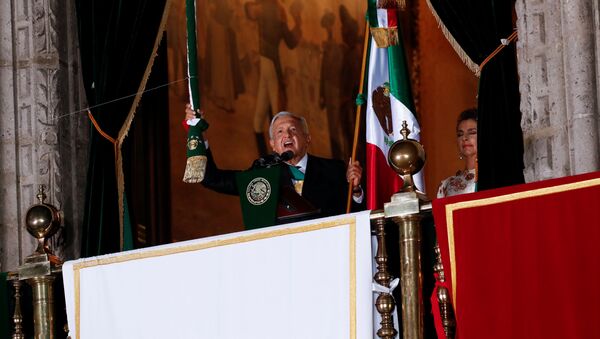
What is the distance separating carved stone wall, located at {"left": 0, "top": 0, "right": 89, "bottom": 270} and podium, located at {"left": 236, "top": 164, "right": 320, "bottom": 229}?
1049 mm

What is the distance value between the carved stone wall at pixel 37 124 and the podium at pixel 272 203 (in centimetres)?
105

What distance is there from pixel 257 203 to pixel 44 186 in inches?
47.3

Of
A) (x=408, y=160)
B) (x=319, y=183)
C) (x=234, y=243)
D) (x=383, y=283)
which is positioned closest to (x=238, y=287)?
(x=234, y=243)

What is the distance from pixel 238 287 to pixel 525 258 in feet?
4.54

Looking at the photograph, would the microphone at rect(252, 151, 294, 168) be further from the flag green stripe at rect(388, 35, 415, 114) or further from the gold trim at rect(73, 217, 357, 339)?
the gold trim at rect(73, 217, 357, 339)

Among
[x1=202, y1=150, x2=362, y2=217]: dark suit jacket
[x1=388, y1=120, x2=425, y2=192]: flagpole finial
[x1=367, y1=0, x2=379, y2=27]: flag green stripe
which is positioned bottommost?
[x1=388, y1=120, x2=425, y2=192]: flagpole finial

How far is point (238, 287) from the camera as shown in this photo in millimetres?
6840

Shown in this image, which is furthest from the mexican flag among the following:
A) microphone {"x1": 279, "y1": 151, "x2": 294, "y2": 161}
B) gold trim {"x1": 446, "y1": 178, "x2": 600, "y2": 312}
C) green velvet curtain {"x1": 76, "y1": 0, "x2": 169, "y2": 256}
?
gold trim {"x1": 446, "y1": 178, "x2": 600, "y2": 312}

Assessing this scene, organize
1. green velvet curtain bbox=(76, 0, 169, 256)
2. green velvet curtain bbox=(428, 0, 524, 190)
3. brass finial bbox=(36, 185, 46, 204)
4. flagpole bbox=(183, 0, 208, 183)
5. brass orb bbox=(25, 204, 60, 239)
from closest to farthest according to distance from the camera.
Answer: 1. green velvet curtain bbox=(428, 0, 524, 190)
2. brass orb bbox=(25, 204, 60, 239)
3. brass finial bbox=(36, 185, 46, 204)
4. flagpole bbox=(183, 0, 208, 183)
5. green velvet curtain bbox=(76, 0, 169, 256)

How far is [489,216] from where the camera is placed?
629cm

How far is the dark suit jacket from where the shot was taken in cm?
831

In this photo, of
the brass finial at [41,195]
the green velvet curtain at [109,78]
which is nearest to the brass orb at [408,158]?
the brass finial at [41,195]

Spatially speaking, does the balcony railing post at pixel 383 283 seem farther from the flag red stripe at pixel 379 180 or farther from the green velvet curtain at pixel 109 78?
the green velvet curtain at pixel 109 78

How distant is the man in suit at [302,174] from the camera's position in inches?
328
